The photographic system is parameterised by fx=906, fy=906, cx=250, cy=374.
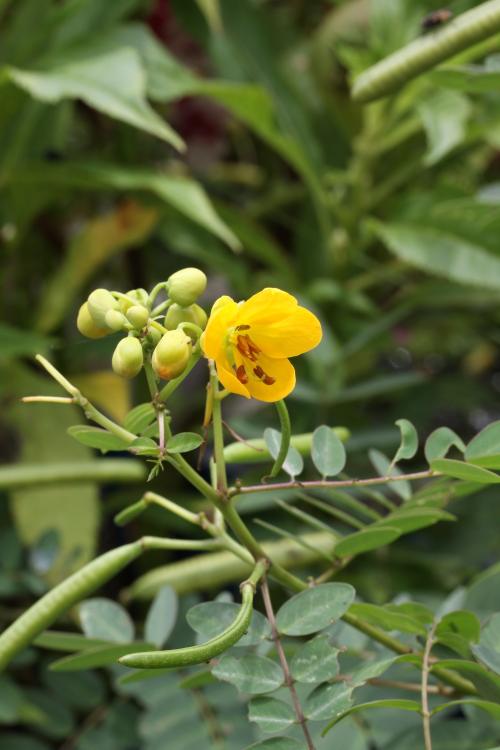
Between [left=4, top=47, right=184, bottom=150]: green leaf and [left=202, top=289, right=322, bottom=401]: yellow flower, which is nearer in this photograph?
[left=202, top=289, right=322, bottom=401]: yellow flower

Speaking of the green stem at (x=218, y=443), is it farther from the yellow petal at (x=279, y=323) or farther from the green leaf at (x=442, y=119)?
the green leaf at (x=442, y=119)

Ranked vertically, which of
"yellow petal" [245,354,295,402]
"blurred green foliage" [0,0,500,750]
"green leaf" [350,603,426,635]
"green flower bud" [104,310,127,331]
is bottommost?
"blurred green foliage" [0,0,500,750]

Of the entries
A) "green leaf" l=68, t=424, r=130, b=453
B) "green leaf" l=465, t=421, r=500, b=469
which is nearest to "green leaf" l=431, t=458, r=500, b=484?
"green leaf" l=465, t=421, r=500, b=469

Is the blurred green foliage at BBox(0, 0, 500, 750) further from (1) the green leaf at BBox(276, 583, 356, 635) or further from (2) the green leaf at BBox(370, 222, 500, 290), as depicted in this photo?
(1) the green leaf at BBox(276, 583, 356, 635)

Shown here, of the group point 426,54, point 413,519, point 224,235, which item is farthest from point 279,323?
point 224,235

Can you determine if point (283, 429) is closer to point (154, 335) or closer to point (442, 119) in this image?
point (154, 335)

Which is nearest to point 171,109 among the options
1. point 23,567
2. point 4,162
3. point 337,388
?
point 4,162
